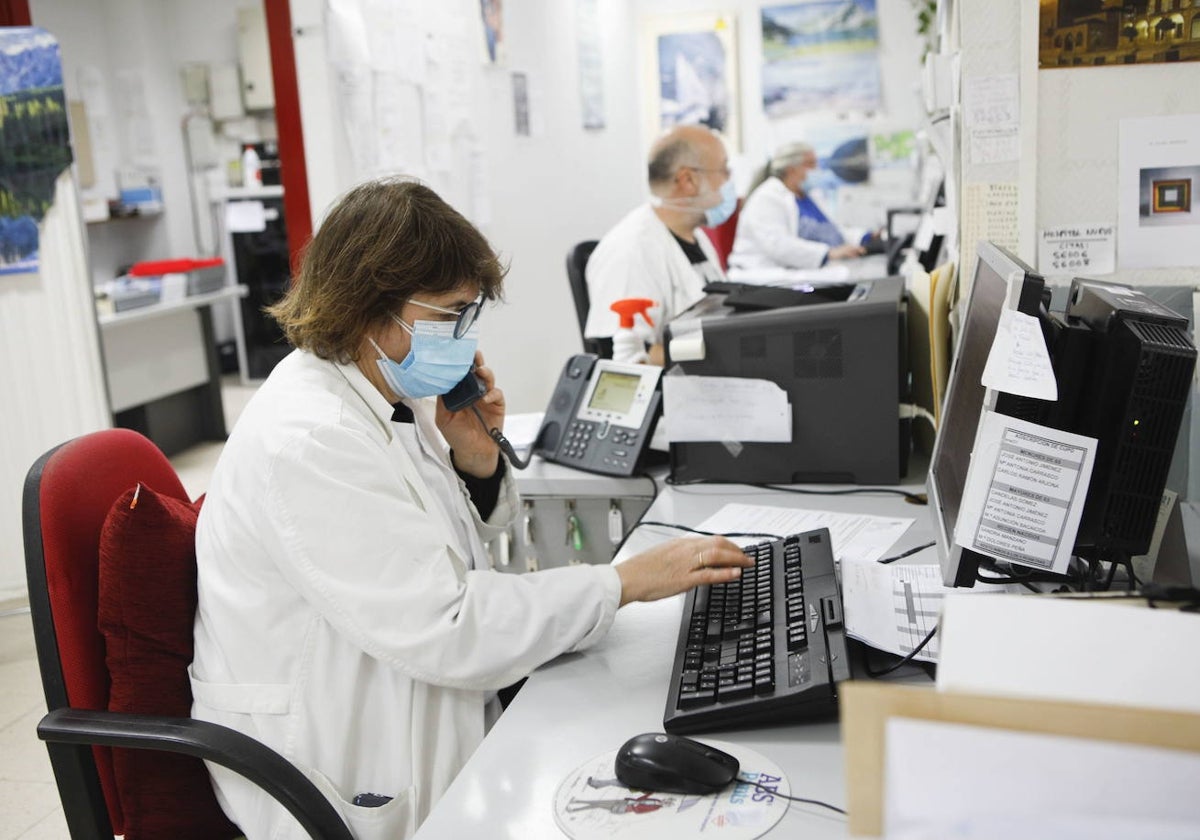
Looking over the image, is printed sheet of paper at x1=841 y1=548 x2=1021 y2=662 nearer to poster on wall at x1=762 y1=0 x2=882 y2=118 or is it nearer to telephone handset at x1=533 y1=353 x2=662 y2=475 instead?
telephone handset at x1=533 y1=353 x2=662 y2=475

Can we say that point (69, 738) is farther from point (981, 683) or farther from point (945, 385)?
point (945, 385)

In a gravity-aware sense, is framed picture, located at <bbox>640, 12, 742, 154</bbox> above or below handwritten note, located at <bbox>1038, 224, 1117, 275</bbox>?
above

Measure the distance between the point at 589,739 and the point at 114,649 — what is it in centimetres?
59

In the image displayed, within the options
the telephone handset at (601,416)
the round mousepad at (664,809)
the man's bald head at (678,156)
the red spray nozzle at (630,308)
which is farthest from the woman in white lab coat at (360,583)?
the man's bald head at (678,156)

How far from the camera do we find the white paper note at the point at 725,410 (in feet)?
6.64

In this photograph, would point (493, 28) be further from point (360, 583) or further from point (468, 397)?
point (360, 583)

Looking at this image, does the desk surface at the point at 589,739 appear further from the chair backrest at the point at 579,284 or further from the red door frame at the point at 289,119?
the chair backrest at the point at 579,284

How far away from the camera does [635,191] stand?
6.20 meters

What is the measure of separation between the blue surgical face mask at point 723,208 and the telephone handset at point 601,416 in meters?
1.55

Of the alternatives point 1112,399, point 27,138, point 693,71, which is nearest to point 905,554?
point 1112,399

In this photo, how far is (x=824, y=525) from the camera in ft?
5.94

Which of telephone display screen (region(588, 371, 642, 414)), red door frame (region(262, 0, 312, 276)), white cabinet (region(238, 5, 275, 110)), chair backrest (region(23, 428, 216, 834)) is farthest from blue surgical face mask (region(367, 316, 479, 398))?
white cabinet (region(238, 5, 275, 110))

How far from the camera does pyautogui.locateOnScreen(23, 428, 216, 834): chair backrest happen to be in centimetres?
129

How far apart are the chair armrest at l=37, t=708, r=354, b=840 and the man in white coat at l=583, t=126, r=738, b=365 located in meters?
2.16
